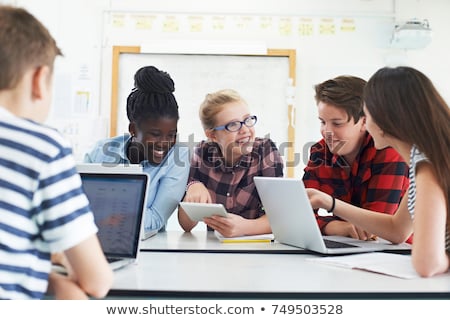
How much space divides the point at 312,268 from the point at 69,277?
61cm

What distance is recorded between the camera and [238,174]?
2.15 metres

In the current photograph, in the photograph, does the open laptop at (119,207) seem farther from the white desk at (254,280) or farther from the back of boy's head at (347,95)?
the back of boy's head at (347,95)

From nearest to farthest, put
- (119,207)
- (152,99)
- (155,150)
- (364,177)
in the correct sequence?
1. (119,207)
2. (364,177)
3. (155,150)
4. (152,99)

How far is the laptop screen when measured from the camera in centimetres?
124

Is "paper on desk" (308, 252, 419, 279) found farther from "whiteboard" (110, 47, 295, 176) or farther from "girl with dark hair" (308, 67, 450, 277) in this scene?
"whiteboard" (110, 47, 295, 176)

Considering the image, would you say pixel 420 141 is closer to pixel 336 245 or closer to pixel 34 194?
pixel 336 245

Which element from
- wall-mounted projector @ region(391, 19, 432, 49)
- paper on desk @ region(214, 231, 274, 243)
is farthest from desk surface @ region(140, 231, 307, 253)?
wall-mounted projector @ region(391, 19, 432, 49)

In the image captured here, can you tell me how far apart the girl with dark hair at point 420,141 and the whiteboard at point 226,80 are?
6.72 ft

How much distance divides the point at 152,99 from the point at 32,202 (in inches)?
55.1

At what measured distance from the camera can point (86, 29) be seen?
3531 mm

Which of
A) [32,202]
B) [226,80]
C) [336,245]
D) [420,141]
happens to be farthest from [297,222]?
[226,80]

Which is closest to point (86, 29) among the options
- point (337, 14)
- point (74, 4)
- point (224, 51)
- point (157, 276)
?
point (74, 4)
